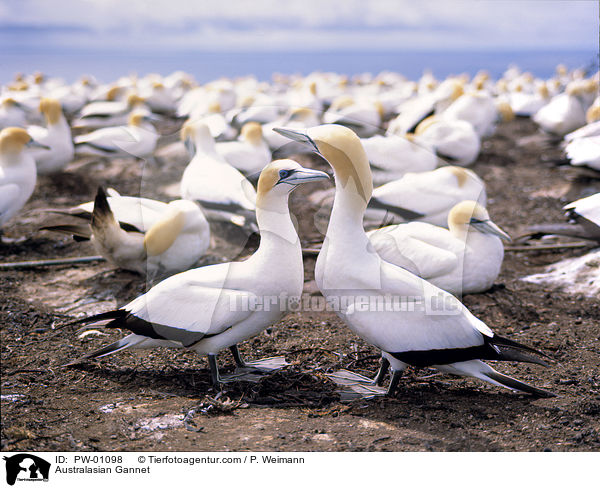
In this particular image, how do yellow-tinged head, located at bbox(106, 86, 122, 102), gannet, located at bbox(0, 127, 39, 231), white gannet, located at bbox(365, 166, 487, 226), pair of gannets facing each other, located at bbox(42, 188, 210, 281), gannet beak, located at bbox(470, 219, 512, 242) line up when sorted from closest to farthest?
pair of gannets facing each other, located at bbox(42, 188, 210, 281), gannet beak, located at bbox(470, 219, 512, 242), white gannet, located at bbox(365, 166, 487, 226), gannet, located at bbox(0, 127, 39, 231), yellow-tinged head, located at bbox(106, 86, 122, 102)

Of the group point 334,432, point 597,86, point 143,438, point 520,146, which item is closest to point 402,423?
point 334,432

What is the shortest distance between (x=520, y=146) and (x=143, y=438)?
10.7m

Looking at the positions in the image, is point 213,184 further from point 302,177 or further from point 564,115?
point 564,115

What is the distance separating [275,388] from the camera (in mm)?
3545

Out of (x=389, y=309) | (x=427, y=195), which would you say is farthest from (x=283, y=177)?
(x=427, y=195)

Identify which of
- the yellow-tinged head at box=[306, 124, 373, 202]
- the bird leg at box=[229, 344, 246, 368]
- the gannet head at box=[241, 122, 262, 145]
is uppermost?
the yellow-tinged head at box=[306, 124, 373, 202]

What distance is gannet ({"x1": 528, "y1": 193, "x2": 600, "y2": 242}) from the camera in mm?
5401

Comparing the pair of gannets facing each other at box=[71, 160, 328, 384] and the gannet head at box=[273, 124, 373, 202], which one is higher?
the gannet head at box=[273, 124, 373, 202]

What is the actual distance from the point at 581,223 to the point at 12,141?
5859 millimetres

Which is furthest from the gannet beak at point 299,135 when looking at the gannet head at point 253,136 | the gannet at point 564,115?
the gannet at point 564,115

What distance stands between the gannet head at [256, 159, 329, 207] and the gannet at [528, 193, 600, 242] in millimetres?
3150

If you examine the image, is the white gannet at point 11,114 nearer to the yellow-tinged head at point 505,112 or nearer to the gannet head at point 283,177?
the gannet head at point 283,177

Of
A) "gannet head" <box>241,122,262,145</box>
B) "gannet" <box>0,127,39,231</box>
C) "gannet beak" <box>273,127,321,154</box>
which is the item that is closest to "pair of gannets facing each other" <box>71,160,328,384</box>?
"gannet beak" <box>273,127,321,154</box>

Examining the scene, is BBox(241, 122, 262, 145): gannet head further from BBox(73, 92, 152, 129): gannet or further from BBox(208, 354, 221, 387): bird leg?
BBox(73, 92, 152, 129): gannet
